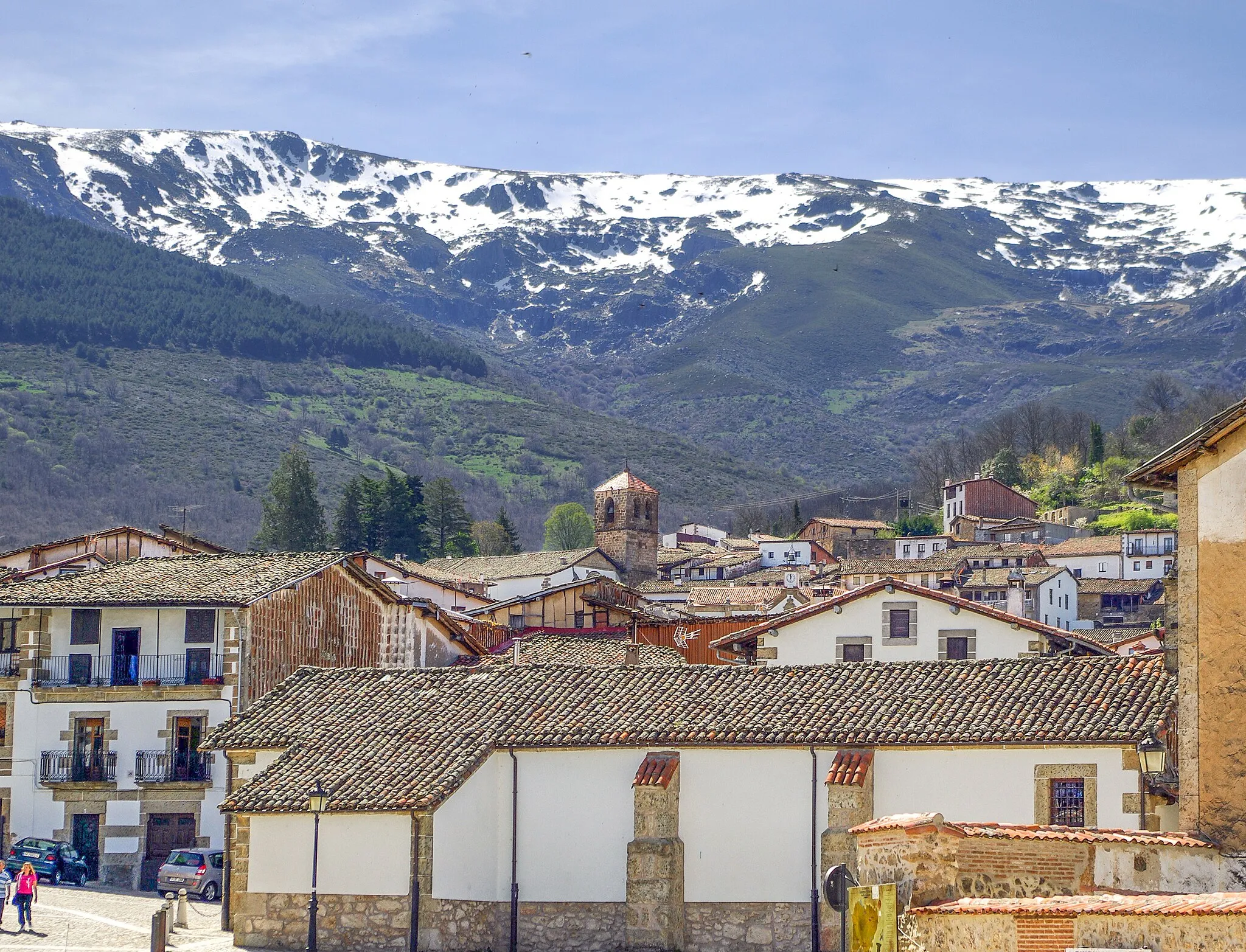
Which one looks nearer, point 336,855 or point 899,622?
point 336,855

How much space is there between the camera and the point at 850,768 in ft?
111

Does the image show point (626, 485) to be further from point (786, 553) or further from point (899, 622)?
point (899, 622)

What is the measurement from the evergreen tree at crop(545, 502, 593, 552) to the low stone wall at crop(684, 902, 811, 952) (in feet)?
437

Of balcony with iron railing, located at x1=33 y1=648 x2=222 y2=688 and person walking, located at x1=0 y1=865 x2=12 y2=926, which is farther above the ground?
balcony with iron railing, located at x1=33 y1=648 x2=222 y2=688

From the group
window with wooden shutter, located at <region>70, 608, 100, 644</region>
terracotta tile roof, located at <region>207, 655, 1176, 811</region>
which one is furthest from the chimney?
terracotta tile roof, located at <region>207, 655, 1176, 811</region>

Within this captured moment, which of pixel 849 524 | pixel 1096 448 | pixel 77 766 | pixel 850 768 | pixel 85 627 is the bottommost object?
pixel 77 766

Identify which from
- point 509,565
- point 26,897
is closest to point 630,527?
point 509,565

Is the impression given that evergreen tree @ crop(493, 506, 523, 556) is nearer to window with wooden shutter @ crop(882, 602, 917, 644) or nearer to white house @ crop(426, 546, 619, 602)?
white house @ crop(426, 546, 619, 602)

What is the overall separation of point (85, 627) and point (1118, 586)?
77.4 m

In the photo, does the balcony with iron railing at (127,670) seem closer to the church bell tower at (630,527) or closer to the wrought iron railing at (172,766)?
the wrought iron railing at (172,766)

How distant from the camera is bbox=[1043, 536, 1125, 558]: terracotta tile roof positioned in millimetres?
124000

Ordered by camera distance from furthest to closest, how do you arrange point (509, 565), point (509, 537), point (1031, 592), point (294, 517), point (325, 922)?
point (509, 537), point (294, 517), point (509, 565), point (1031, 592), point (325, 922)

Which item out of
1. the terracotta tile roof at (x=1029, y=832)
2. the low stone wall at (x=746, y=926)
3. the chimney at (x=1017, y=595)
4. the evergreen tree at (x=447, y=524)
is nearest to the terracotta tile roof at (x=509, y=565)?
the evergreen tree at (x=447, y=524)

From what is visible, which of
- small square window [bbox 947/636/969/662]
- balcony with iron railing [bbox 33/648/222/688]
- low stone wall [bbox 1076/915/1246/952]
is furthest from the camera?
small square window [bbox 947/636/969/662]
